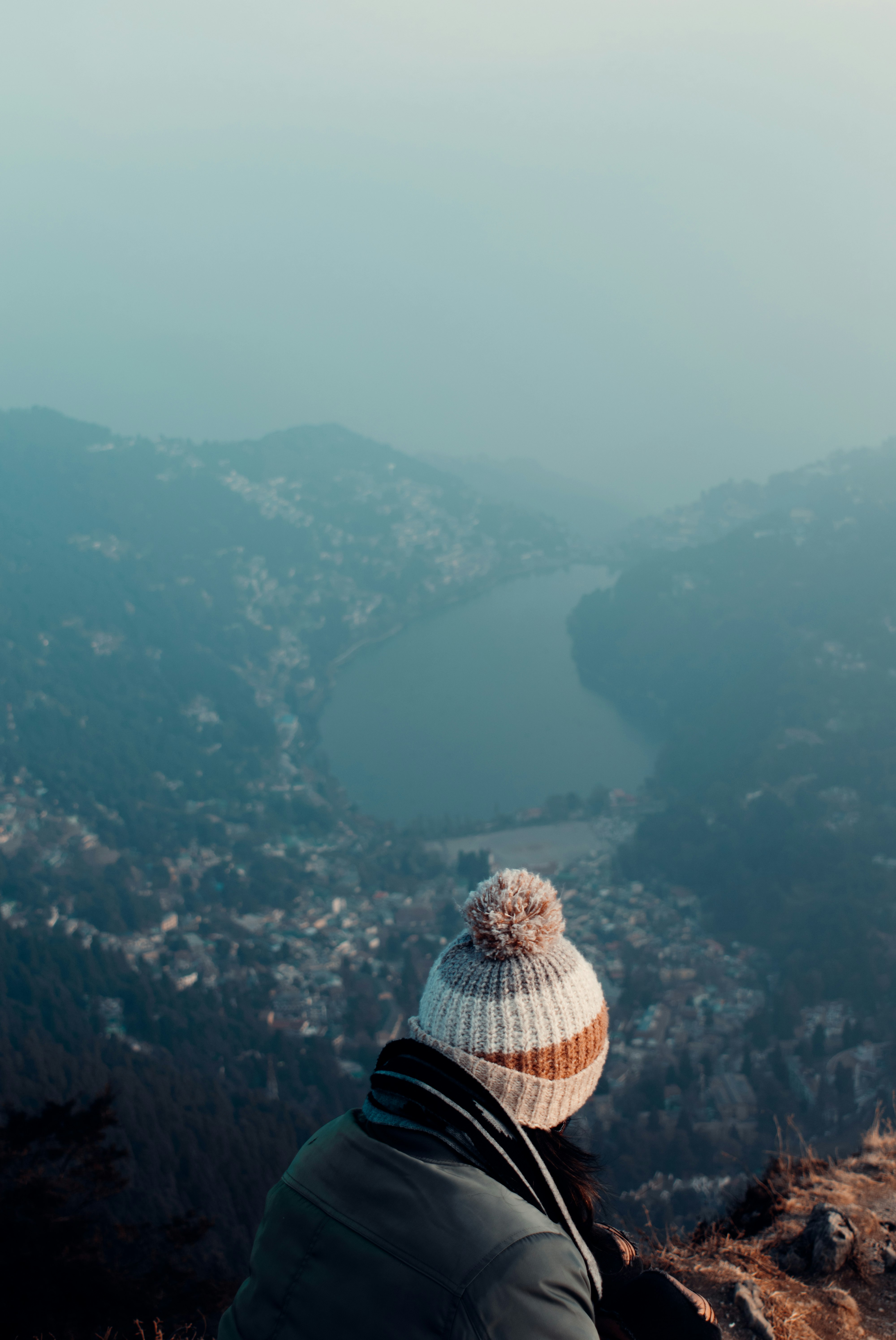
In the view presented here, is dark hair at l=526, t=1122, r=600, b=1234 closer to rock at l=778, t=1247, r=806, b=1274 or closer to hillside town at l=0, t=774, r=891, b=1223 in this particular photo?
rock at l=778, t=1247, r=806, b=1274

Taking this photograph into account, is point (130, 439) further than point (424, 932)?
Yes

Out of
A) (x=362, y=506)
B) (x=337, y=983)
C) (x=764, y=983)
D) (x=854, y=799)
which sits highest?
(x=362, y=506)

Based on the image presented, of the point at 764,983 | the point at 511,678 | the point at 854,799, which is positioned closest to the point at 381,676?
the point at 511,678

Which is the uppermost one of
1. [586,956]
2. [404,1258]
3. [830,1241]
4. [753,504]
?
[753,504]

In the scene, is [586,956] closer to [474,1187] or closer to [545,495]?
[474,1187]

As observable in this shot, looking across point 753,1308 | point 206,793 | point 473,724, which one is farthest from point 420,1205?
point 473,724

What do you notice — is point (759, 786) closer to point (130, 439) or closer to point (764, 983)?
point (764, 983)

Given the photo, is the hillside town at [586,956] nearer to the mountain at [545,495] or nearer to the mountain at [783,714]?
the mountain at [783,714]

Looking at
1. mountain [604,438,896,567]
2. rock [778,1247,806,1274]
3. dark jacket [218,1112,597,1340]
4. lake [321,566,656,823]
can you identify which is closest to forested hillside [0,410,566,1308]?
lake [321,566,656,823]
